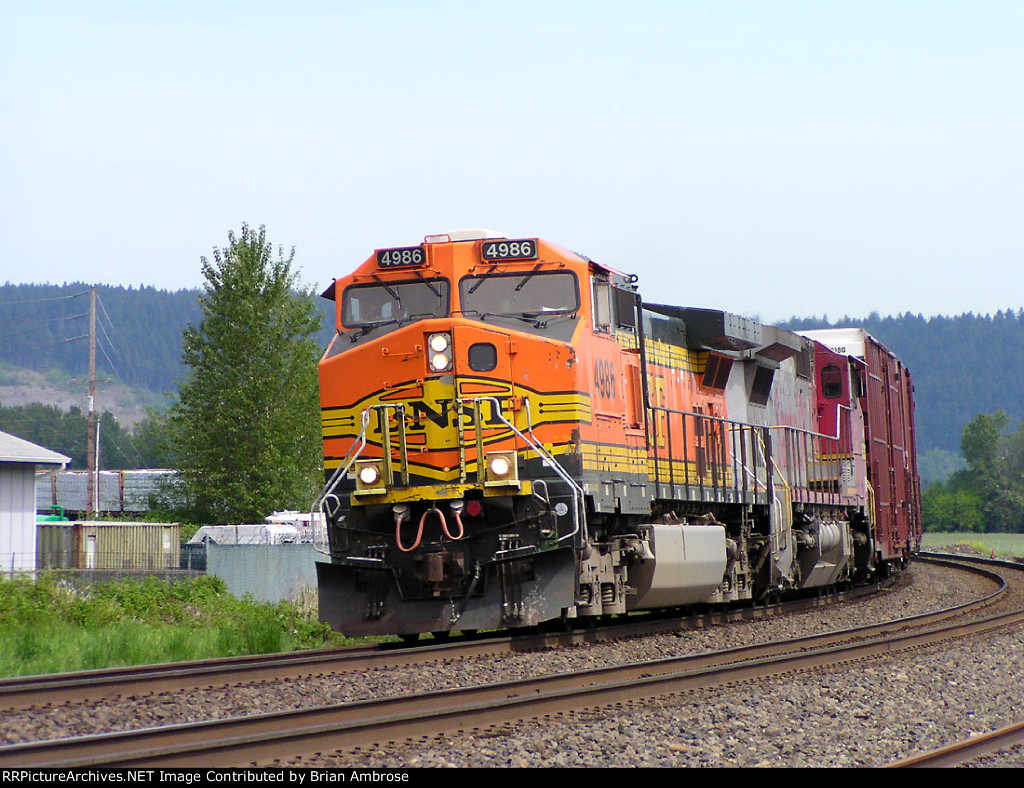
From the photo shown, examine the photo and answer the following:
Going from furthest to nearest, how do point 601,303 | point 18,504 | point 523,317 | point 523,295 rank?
point 18,504
point 601,303
point 523,295
point 523,317

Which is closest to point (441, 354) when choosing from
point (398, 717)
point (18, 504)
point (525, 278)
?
point (525, 278)

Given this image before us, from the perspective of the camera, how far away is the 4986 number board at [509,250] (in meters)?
12.6

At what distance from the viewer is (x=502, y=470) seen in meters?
11.8

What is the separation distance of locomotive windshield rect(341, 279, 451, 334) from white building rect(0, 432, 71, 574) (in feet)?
44.7

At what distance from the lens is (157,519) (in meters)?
40.1

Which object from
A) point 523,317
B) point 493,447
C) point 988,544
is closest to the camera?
point 493,447

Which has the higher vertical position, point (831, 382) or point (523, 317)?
point (831, 382)

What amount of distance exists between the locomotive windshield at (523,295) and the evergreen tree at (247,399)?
23.7m

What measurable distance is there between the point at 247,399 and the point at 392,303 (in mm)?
23483

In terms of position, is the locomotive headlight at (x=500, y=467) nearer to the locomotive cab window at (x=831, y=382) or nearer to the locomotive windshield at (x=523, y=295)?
the locomotive windshield at (x=523, y=295)

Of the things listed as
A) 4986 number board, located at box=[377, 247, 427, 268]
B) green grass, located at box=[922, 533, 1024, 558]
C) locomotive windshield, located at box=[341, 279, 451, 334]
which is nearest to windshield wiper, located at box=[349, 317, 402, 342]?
locomotive windshield, located at box=[341, 279, 451, 334]

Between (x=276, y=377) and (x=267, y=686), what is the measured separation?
27.2m

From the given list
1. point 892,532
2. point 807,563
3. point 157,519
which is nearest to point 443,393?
point 807,563

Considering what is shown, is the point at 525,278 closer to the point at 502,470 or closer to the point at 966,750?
the point at 502,470
